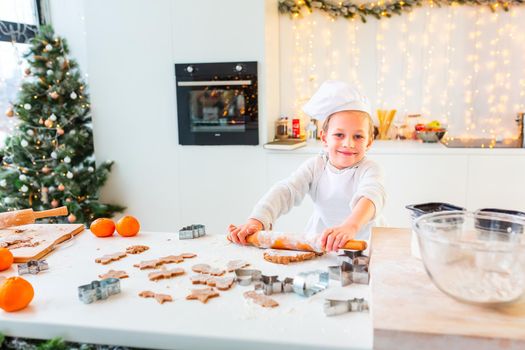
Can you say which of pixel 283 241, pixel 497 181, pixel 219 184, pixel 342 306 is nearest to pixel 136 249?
pixel 283 241

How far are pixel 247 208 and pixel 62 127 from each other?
1.36 meters

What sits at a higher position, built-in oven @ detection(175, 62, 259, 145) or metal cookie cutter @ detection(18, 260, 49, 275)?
Result: built-in oven @ detection(175, 62, 259, 145)

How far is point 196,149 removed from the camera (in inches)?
117

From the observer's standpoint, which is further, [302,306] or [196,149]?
[196,149]

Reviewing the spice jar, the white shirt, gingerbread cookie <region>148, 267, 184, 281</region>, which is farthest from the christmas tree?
gingerbread cookie <region>148, 267, 184, 281</region>

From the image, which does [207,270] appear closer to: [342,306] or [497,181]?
[342,306]

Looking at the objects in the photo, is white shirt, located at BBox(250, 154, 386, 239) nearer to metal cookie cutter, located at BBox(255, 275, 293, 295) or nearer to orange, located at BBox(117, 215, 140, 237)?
orange, located at BBox(117, 215, 140, 237)

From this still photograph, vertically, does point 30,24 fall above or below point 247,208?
above

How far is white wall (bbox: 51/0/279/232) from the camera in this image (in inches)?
111

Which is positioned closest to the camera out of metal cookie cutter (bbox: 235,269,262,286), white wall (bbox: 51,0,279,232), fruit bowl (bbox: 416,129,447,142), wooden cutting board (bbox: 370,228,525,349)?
wooden cutting board (bbox: 370,228,525,349)

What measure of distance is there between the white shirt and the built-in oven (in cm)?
116

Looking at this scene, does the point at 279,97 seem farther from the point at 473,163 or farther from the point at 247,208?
the point at 473,163

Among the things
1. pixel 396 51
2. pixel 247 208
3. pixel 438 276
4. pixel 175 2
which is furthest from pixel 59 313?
pixel 396 51

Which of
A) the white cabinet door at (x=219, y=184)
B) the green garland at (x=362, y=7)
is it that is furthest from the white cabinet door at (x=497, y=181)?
the white cabinet door at (x=219, y=184)
